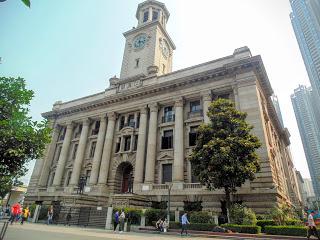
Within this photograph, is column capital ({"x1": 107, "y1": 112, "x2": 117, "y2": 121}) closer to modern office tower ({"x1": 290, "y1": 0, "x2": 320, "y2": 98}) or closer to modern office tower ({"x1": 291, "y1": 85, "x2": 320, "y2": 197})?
modern office tower ({"x1": 290, "y1": 0, "x2": 320, "y2": 98})

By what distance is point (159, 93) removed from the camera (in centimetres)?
3200

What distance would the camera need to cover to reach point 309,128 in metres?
95.7

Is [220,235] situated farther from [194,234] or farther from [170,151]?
[170,151]

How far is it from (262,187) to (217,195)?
14.1ft

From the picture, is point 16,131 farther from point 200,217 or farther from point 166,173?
point 166,173

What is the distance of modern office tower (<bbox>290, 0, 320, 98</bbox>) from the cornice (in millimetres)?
63769

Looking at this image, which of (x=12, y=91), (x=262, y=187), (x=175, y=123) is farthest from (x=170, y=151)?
(x=12, y=91)

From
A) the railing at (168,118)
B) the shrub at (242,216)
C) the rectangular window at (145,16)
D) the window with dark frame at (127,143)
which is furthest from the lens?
the rectangular window at (145,16)

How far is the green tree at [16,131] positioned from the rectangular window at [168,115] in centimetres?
1761

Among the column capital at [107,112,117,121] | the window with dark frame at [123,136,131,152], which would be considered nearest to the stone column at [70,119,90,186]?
the column capital at [107,112,117,121]

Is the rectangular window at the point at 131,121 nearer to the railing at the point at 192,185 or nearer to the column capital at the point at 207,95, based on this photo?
the column capital at the point at 207,95

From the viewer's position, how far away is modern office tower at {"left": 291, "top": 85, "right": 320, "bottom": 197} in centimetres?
9269

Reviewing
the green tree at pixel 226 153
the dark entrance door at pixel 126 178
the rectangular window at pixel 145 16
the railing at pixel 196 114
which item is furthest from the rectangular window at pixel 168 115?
the rectangular window at pixel 145 16

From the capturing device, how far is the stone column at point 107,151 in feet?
101
